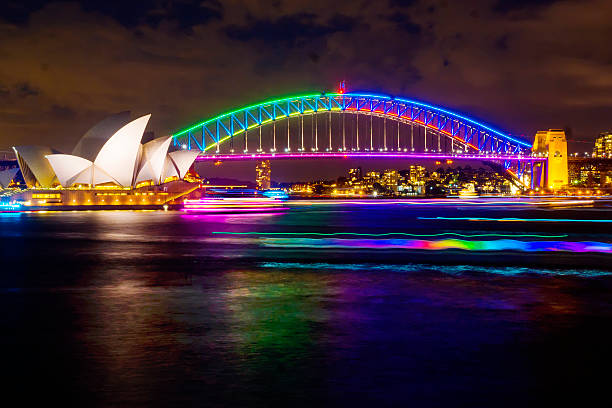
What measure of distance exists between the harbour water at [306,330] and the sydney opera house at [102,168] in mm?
48257

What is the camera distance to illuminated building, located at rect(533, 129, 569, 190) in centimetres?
10831

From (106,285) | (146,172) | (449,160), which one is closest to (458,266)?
(106,285)

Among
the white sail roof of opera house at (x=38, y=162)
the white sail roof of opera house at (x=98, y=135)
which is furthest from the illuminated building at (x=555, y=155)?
the white sail roof of opera house at (x=38, y=162)

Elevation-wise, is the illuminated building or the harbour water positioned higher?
the illuminated building

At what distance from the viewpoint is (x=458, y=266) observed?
13984 mm

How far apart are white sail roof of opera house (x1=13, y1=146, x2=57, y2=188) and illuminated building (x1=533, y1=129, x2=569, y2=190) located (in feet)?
256

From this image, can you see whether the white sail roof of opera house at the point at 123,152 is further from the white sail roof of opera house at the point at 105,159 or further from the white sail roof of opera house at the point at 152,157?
the white sail roof of opera house at the point at 152,157

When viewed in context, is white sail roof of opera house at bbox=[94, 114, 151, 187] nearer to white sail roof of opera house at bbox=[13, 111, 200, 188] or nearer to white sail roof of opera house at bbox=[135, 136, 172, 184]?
white sail roof of opera house at bbox=[13, 111, 200, 188]

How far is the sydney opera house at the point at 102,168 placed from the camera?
203 feet

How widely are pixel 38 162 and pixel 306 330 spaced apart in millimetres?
65655

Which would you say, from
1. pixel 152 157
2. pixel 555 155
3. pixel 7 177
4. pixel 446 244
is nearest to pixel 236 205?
pixel 152 157

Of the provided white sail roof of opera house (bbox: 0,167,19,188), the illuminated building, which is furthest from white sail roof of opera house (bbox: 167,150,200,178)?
the illuminated building

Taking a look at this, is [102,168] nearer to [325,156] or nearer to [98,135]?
[98,135]

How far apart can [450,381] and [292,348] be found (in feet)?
5.79
